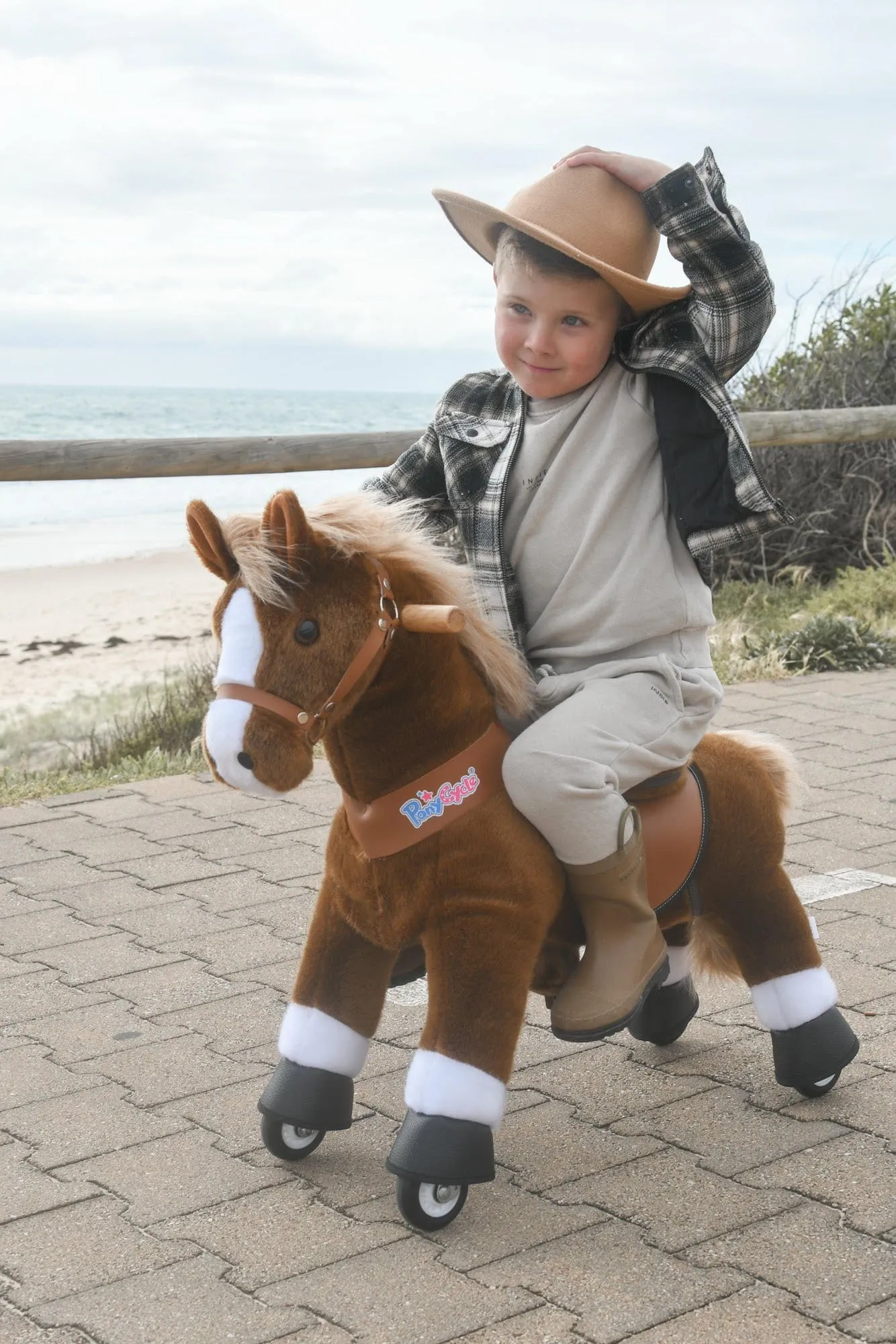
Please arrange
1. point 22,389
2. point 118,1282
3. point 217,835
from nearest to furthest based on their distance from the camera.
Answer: point 118,1282
point 217,835
point 22,389

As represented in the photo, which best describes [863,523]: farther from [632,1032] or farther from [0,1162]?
[0,1162]

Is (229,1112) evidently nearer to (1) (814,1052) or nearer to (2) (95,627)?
(1) (814,1052)

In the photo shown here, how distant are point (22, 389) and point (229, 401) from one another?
16037 mm

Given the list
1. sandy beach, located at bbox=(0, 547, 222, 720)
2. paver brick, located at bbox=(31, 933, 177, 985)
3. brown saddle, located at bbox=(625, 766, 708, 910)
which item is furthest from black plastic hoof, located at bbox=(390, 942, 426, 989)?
sandy beach, located at bbox=(0, 547, 222, 720)

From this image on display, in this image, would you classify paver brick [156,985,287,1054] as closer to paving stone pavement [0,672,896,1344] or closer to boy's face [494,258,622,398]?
paving stone pavement [0,672,896,1344]

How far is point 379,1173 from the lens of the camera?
276cm

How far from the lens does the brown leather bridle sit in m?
2.35

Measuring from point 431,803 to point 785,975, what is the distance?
97 cm

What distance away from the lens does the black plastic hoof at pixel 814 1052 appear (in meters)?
2.96

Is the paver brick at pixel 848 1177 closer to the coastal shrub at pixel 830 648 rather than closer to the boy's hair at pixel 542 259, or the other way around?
the boy's hair at pixel 542 259

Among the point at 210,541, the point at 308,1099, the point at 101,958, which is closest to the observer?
the point at 210,541

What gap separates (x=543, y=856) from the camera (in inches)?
102

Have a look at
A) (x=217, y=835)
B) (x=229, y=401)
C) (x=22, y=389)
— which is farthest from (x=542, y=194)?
(x=22, y=389)

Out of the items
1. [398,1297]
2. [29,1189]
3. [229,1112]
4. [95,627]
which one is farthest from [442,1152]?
[95,627]
